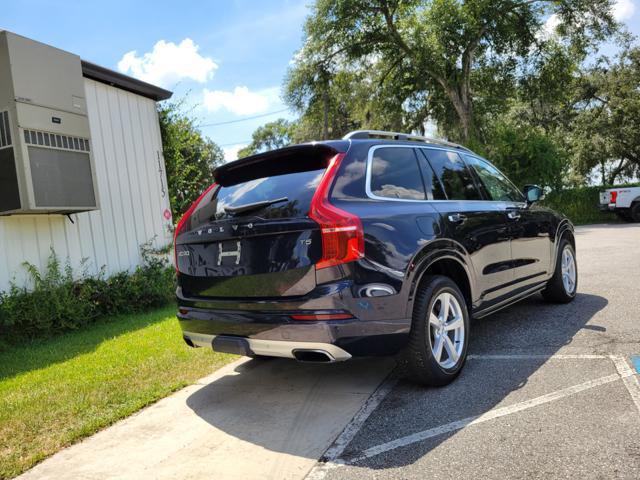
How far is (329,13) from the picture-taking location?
23.2 m

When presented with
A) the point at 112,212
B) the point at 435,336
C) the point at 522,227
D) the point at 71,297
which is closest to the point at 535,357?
the point at 435,336

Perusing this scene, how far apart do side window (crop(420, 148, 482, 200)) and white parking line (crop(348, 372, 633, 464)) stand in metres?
1.63

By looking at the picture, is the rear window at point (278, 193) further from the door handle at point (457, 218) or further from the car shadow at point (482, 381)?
the car shadow at point (482, 381)

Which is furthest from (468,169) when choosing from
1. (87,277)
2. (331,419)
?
(87,277)

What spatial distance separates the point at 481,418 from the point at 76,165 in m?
5.67

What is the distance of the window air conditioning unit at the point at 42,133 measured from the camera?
5996 mm

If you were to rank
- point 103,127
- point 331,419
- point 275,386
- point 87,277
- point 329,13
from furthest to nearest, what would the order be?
point 329,13
point 103,127
point 87,277
point 275,386
point 331,419

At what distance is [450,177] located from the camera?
4605mm

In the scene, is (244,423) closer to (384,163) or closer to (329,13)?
(384,163)

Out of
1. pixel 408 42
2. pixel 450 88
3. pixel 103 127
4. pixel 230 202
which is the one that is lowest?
pixel 230 202

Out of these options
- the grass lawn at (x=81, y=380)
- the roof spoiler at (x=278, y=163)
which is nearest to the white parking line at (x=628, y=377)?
the roof spoiler at (x=278, y=163)

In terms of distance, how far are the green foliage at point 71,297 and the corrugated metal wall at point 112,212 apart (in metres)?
0.17

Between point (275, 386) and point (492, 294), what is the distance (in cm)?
198

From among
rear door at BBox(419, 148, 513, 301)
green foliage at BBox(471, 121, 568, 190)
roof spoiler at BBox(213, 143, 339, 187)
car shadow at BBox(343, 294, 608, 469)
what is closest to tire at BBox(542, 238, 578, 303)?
car shadow at BBox(343, 294, 608, 469)
